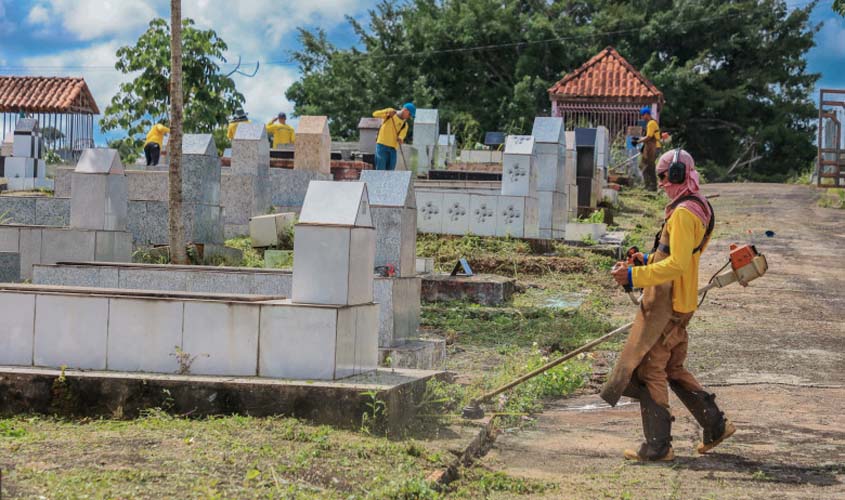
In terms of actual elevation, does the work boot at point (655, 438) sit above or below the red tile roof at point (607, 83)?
below

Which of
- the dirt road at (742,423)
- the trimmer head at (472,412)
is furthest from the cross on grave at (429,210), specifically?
the trimmer head at (472,412)

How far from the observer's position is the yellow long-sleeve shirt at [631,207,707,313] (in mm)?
6449

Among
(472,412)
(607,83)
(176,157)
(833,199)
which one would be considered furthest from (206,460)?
(607,83)

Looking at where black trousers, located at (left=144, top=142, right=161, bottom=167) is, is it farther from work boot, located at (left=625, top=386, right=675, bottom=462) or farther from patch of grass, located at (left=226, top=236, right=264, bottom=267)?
work boot, located at (left=625, top=386, right=675, bottom=462)

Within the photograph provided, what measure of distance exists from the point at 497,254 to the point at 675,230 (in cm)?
930

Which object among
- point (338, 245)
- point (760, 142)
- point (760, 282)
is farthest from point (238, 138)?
point (760, 142)

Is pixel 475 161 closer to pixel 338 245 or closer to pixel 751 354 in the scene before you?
pixel 751 354

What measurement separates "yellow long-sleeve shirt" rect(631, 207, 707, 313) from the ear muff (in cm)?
20

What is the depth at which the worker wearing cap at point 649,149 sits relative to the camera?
24.5 m

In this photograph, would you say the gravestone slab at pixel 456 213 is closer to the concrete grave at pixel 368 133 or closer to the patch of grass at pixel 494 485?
the concrete grave at pixel 368 133

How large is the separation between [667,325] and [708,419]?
0.60 meters

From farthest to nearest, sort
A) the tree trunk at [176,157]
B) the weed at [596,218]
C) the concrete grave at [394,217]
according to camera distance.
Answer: the weed at [596,218] → the tree trunk at [176,157] → the concrete grave at [394,217]

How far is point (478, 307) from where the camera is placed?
12344 mm

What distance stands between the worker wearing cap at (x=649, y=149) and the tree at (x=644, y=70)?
10.2 meters
